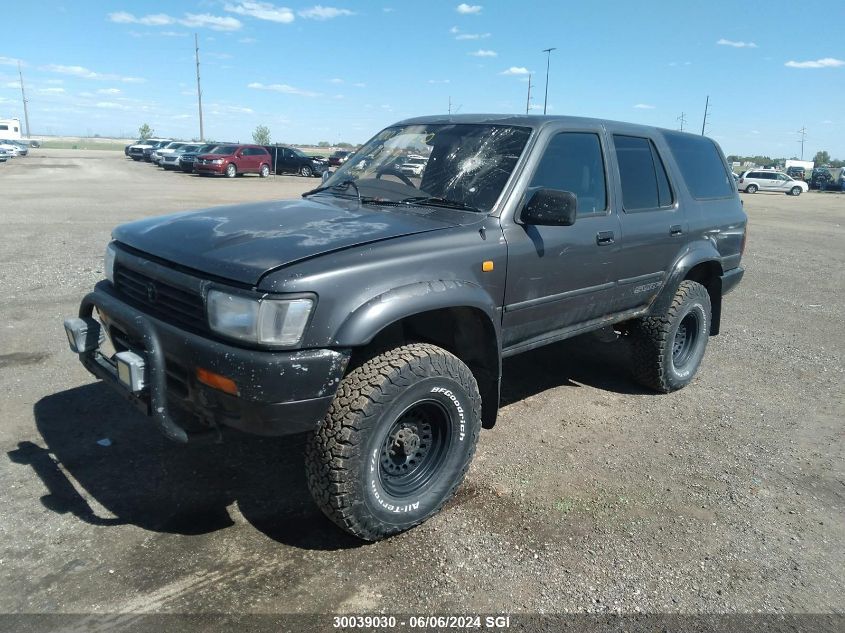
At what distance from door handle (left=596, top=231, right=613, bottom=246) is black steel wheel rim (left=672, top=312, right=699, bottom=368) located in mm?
1554

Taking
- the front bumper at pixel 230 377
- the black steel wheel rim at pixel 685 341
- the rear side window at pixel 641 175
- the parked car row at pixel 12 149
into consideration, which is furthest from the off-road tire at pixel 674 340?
the parked car row at pixel 12 149

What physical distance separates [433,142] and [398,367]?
1.87 metres

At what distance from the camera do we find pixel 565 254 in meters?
3.78

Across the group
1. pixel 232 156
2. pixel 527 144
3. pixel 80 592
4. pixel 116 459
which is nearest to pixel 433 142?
pixel 527 144

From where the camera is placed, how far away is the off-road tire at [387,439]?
2.73 meters

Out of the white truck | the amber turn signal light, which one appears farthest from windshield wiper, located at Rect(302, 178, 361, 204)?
the white truck

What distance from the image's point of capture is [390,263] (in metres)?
2.86

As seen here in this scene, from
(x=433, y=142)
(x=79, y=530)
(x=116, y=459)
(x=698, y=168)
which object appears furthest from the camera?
(x=698, y=168)

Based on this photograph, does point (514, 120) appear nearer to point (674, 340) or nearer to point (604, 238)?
point (604, 238)

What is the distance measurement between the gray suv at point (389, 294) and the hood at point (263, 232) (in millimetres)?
14

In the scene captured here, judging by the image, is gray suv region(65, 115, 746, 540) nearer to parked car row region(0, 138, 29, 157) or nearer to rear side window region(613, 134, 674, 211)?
rear side window region(613, 134, 674, 211)

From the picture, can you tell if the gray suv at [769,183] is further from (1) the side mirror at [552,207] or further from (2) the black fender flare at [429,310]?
(2) the black fender flare at [429,310]

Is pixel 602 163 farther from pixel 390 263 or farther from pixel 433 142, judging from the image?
pixel 390 263

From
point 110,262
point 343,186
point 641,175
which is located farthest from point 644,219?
point 110,262
